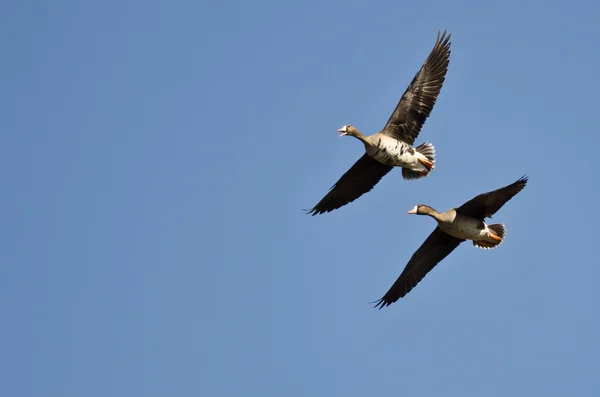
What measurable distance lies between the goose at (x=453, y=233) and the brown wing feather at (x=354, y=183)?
2.23 metres

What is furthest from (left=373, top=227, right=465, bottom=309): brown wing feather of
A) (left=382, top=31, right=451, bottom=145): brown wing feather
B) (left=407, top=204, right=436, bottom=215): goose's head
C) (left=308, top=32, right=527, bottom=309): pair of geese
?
(left=382, top=31, right=451, bottom=145): brown wing feather

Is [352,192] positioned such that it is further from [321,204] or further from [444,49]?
[444,49]

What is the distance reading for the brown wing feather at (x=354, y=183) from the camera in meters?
21.8

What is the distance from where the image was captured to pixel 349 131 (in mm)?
20922

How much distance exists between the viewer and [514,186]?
17.9 metres

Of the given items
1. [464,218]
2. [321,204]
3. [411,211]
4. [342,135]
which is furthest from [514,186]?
[321,204]

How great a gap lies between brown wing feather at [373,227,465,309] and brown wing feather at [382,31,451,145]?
2.22 metres

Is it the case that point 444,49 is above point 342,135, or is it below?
above

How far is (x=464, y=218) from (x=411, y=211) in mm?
1360

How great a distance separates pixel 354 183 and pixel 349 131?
1.61 metres

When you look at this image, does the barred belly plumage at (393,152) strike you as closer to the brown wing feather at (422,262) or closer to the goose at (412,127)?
the goose at (412,127)

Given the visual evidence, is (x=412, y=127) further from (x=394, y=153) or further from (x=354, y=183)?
(x=354, y=183)

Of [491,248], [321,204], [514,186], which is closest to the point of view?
[514,186]

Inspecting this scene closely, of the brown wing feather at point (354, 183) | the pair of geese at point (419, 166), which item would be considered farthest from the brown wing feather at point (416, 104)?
the brown wing feather at point (354, 183)
